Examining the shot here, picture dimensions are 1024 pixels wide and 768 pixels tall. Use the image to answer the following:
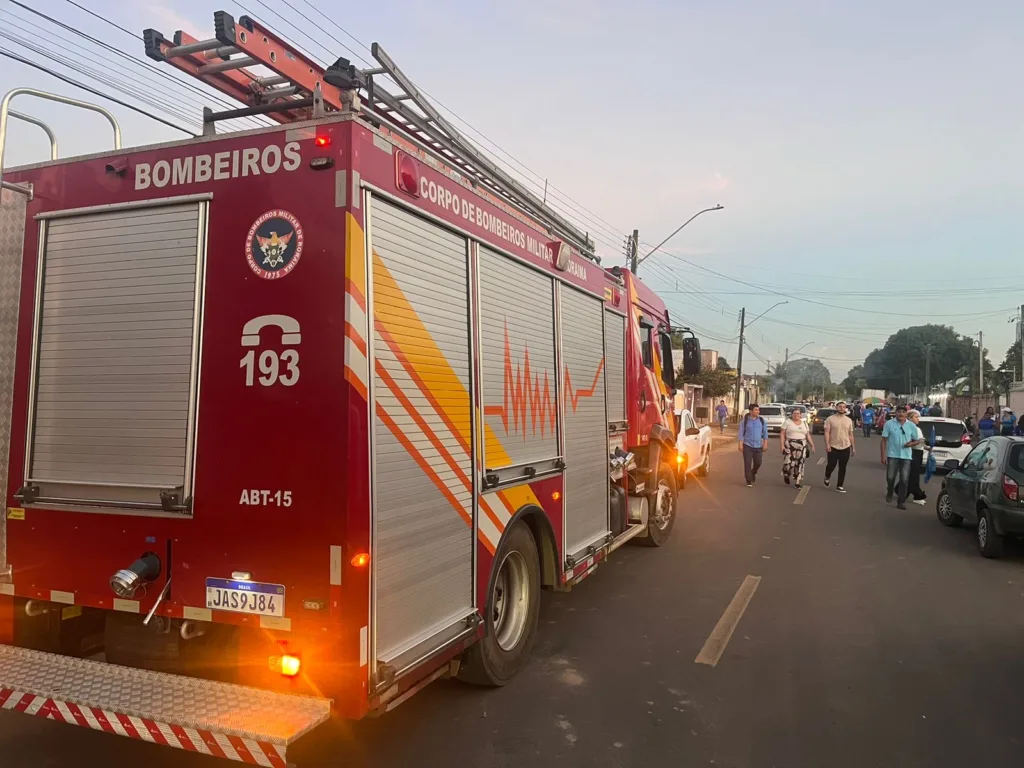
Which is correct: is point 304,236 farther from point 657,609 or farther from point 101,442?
point 657,609

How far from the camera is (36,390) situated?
378cm

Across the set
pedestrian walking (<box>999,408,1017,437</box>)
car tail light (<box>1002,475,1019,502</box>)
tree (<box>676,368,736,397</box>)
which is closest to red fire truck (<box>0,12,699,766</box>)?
car tail light (<box>1002,475,1019,502</box>)

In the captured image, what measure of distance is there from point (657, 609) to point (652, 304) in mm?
4190

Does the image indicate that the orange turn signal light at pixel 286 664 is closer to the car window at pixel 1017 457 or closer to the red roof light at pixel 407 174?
the red roof light at pixel 407 174

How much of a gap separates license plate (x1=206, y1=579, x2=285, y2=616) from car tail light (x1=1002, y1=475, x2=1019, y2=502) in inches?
323

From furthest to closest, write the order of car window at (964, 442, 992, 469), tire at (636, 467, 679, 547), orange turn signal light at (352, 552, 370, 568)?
car window at (964, 442, 992, 469)
tire at (636, 467, 679, 547)
orange turn signal light at (352, 552, 370, 568)

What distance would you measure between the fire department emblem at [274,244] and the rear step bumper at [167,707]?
185cm

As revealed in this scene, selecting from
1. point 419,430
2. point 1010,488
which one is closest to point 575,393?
point 419,430

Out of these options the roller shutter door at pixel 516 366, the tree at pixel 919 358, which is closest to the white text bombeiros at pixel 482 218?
the roller shutter door at pixel 516 366

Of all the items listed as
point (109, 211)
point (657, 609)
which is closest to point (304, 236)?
point (109, 211)

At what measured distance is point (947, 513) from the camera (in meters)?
10.7

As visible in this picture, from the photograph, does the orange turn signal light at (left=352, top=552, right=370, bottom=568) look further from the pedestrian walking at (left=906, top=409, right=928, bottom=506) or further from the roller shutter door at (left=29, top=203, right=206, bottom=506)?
the pedestrian walking at (left=906, top=409, right=928, bottom=506)

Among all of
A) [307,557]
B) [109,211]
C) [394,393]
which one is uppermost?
[109,211]

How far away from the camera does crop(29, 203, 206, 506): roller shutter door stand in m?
3.48
